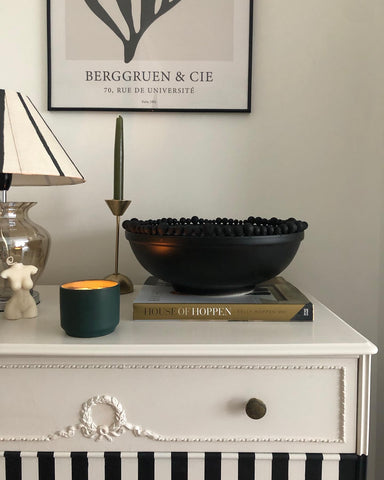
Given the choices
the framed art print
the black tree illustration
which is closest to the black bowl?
the framed art print

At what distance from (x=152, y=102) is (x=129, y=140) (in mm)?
113

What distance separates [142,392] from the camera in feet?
2.16

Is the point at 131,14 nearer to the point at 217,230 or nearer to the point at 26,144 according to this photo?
the point at 26,144

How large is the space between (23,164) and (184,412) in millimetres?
467

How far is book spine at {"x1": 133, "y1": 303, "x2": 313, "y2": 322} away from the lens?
74cm

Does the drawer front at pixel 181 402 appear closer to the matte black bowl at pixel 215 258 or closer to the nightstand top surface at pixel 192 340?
the nightstand top surface at pixel 192 340

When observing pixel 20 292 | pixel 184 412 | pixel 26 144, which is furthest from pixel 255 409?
pixel 26 144

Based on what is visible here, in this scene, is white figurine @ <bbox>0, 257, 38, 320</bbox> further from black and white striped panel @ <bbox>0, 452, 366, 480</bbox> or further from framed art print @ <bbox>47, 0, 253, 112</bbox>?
framed art print @ <bbox>47, 0, 253, 112</bbox>

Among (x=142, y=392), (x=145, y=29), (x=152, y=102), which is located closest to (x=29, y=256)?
(x=142, y=392)

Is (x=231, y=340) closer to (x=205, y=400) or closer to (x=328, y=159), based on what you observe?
(x=205, y=400)

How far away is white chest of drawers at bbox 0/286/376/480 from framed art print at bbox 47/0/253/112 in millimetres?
684

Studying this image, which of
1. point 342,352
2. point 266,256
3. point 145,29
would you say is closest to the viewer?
point 342,352

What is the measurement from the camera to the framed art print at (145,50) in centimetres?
108

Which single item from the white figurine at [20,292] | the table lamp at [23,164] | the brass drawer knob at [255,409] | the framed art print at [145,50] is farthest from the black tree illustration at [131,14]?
the brass drawer knob at [255,409]
